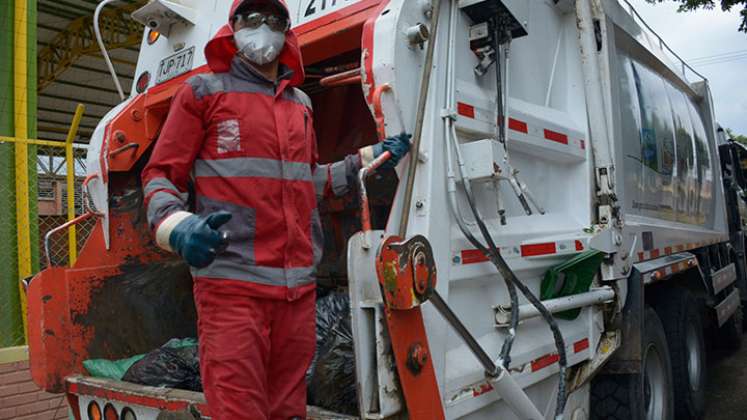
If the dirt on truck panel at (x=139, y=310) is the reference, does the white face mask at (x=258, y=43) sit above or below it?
above

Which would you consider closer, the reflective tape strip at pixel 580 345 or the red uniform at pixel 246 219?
the red uniform at pixel 246 219

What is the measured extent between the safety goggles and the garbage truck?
30 centimetres

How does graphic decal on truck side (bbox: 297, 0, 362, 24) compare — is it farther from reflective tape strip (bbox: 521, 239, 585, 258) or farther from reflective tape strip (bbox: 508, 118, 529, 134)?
reflective tape strip (bbox: 521, 239, 585, 258)

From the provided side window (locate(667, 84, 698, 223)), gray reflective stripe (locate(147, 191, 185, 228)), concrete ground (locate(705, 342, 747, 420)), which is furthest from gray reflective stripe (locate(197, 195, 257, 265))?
concrete ground (locate(705, 342, 747, 420))

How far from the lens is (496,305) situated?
2.34 meters

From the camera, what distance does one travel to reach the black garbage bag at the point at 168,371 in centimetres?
263

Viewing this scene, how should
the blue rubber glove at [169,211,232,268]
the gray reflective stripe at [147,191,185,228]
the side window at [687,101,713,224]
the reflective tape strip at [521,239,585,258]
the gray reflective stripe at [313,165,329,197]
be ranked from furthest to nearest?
1. the side window at [687,101,713,224]
2. the reflective tape strip at [521,239,585,258]
3. the gray reflective stripe at [313,165,329,197]
4. the gray reflective stripe at [147,191,185,228]
5. the blue rubber glove at [169,211,232,268]

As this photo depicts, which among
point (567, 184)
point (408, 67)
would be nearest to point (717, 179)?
point (567, 184)

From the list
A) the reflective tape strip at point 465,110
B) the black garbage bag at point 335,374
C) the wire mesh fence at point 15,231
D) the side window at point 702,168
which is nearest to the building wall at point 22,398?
the wire mesh fence at point 15,231

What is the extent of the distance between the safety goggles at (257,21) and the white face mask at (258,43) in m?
0.02

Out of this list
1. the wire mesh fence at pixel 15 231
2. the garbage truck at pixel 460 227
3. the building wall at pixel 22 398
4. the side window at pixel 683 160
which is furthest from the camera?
the side window at pixel 683 160

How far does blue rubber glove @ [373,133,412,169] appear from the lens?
6.50 ft

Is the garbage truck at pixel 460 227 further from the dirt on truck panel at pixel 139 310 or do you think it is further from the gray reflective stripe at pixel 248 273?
the gray reflective stripe at pixel 248 273

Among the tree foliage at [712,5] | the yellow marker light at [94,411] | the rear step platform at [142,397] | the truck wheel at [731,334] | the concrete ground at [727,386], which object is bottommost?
the concrete ground at [727,386]
